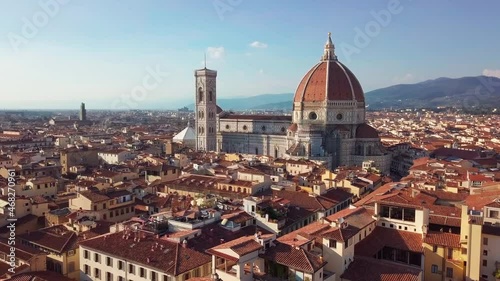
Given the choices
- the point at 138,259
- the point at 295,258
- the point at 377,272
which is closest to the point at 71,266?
the point at 138,259

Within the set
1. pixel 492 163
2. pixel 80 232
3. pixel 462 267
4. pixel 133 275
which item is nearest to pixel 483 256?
pixel 462 267

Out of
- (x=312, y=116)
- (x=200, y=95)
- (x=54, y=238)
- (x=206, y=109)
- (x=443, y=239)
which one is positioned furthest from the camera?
(x=200, y=95)

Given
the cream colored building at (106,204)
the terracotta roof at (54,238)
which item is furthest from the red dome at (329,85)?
the terracotta roof at (54,238)

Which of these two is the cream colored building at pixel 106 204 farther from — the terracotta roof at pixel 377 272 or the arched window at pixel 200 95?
the arched window at pixel 200 95

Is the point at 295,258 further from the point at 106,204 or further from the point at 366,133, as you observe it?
the point at 366,133

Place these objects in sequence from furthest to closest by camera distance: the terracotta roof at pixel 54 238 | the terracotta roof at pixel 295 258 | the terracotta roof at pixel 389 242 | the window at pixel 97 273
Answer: the terracotta roof at pixel 54 238, the terracotta roof at pixel 389 242, the window at pixel 97 273, the terracotta roof at pixel 295 258

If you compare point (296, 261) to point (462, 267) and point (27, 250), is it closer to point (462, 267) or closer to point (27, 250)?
point (462, 267)
